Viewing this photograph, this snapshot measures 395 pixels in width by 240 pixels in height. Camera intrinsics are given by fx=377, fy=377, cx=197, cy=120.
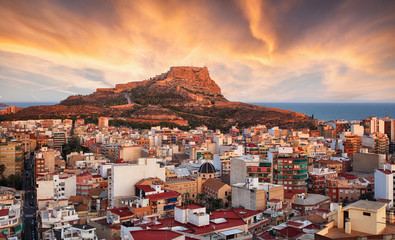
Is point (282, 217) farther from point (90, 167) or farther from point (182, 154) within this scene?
point (182, 154)

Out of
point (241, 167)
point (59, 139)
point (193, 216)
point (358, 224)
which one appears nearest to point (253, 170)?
point (241, 167)

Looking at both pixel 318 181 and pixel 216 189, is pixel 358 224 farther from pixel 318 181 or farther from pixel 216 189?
pixel 318 181

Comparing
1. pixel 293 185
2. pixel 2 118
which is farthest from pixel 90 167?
pixel 2 118

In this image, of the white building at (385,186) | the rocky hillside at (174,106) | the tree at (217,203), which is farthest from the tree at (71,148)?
the white building at (385,186)

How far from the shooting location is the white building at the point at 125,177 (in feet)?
68.5

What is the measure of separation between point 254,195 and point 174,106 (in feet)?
184

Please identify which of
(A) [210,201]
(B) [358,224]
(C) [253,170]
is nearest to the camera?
(B) [358,224]

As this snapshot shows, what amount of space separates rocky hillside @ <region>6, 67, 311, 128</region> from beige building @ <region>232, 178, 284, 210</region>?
4137 cm

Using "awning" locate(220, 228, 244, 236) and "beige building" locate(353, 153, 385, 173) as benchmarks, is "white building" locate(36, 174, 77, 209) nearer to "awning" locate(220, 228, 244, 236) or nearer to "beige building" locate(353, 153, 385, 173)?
"awning" locate(220, 228, 244, 236)

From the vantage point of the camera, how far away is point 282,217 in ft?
55.0

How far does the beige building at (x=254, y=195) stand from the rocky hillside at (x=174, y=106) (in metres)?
41.4

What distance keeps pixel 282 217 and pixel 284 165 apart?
308 inches

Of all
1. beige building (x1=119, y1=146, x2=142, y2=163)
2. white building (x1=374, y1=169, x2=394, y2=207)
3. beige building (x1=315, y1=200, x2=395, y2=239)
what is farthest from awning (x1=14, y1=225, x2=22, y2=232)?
white building (x1=374, y1=169, x2=394, y2=207)

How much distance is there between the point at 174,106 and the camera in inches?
2928
